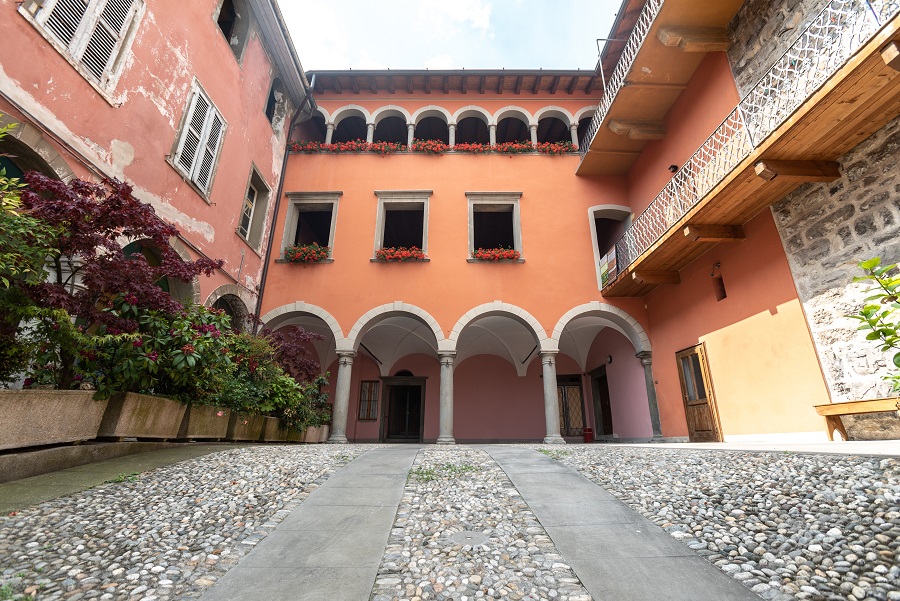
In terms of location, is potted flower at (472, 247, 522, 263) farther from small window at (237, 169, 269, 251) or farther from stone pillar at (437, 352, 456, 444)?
small window at (237, 169, 269, 251)

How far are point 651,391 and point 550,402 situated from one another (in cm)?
235

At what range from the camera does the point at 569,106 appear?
38.5ft

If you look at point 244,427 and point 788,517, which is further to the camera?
point 244,427

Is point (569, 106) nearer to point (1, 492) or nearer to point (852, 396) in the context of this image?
point (852, 396)

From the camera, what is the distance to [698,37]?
23.2 feet

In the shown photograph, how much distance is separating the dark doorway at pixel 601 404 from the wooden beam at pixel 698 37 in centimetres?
794

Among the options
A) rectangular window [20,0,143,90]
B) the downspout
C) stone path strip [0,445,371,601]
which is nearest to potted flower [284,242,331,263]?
the downspout

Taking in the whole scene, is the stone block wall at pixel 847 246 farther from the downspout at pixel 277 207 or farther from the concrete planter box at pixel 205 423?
the downspout at pixel 277 207

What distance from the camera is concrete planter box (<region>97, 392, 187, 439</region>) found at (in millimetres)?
3734

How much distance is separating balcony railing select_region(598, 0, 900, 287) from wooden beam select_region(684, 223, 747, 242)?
44 cm

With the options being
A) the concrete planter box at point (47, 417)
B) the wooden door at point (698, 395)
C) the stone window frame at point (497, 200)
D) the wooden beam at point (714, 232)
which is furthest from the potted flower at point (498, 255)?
the concrete planter box at point (47, 417)

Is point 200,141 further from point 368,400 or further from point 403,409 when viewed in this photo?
point 403,409

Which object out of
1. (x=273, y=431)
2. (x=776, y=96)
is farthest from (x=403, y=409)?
(x=776, y=96)

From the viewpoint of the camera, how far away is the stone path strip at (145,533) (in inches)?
68.0
